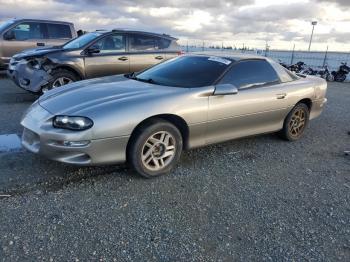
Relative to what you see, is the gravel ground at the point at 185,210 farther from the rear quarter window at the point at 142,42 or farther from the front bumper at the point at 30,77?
the rear quarter window at the point at 142,42

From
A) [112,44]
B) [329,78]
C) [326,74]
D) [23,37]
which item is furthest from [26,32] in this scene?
[329,78]

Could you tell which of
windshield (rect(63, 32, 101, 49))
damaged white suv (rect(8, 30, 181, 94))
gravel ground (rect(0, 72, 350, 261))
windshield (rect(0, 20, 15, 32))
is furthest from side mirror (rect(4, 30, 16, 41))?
gravel ground (rect(0, 72, 350, 261))

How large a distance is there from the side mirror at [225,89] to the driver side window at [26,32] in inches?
355

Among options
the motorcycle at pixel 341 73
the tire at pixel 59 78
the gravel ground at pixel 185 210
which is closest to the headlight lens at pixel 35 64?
the tire at pixel 59 78

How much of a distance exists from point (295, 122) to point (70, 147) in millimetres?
3618

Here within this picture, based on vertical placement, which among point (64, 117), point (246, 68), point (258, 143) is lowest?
point (258, 143)

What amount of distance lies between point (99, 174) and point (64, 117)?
2.62 ft

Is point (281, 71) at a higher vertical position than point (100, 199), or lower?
higher

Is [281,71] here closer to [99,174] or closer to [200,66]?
[200,66]

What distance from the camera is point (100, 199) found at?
11.0ft

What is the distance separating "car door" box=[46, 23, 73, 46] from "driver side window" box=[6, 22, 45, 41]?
0.21 metres

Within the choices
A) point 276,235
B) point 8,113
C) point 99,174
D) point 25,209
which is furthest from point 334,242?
point 8,113

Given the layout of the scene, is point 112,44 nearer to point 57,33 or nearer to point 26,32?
point 57,33

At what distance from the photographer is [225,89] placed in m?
4.14
